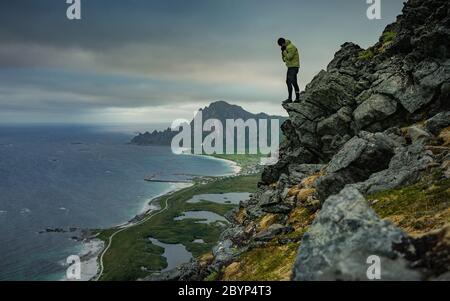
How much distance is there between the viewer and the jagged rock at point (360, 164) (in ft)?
81.7

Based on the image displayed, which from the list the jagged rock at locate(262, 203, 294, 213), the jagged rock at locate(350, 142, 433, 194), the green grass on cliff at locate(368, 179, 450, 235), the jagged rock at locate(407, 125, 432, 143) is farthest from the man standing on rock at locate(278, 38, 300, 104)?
the green grass on cliff at locate(368, 179, 450, 235)

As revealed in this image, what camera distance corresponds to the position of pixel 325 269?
9.49 meters

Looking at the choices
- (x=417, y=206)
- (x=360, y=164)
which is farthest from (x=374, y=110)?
(x=417, y=206)

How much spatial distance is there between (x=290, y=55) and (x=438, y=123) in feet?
46.0

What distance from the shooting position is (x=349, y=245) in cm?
966

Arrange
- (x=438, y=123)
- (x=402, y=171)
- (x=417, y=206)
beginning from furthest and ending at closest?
(x=438, y=123)
(x=402, y=171)
(x=417, y=206)

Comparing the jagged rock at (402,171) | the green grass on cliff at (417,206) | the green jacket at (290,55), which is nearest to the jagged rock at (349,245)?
the green grass on cliff at (417,206)

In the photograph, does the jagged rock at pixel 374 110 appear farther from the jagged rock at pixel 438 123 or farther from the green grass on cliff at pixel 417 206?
the green grass on cliff at pixel 417 206

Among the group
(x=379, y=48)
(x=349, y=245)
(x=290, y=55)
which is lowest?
(x=349, y=245)

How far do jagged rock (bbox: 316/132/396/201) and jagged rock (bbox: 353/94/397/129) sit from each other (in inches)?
367

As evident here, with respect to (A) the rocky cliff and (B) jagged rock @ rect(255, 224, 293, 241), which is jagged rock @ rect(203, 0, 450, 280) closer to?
(A) the rocky cliff

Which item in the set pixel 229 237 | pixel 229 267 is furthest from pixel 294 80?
pixel 229 267

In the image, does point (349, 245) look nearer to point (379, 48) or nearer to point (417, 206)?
point (417, 206)

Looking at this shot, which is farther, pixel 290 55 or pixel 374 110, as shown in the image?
pixel 290 55
